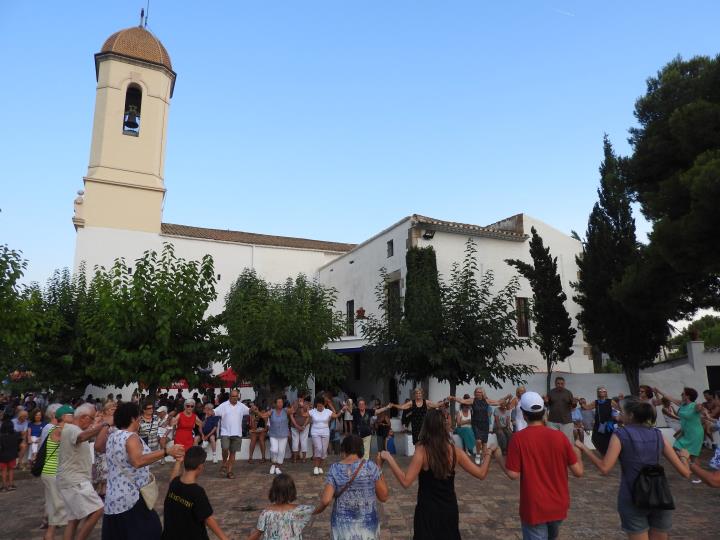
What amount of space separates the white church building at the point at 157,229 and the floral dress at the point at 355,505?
17777 mm

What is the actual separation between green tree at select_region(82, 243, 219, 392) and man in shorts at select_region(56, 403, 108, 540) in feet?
19.6

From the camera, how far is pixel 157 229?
96.6 ft

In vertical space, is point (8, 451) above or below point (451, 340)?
below

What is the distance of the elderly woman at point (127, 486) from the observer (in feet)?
13.1

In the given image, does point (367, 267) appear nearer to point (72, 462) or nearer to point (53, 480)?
point (53, 480)

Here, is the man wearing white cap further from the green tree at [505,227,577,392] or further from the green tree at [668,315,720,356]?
the green tree at [668,315,720,356]

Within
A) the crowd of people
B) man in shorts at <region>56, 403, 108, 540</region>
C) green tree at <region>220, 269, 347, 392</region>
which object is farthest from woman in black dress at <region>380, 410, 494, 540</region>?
green tree at <region>220, 269, 347, 392</region>

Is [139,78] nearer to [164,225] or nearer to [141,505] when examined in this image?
[164,225]

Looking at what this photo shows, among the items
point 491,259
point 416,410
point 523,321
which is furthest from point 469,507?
point 491,259

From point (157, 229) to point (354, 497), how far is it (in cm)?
2857

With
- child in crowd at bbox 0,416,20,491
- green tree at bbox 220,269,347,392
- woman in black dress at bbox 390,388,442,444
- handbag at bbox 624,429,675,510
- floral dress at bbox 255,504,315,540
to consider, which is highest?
green tree at bbox 220,269,347,392

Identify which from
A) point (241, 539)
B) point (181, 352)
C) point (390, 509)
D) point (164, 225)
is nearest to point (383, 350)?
point (181, 352)

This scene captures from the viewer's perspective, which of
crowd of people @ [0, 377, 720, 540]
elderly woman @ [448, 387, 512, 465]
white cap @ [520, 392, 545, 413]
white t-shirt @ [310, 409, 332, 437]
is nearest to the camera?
crowd of people @ [0, 377, 720, 540]

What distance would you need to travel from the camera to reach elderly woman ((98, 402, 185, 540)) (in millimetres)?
3986
